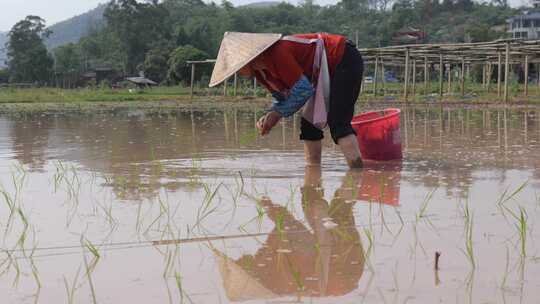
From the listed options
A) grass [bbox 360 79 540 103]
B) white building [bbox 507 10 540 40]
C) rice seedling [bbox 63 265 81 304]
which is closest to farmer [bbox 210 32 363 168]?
rice seedling [bbox 63 265 81 304]

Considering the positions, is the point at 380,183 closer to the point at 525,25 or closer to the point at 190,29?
the point at 190,29

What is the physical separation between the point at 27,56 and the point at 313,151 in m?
57.4

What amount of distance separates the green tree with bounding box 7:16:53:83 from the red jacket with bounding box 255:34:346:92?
56942 mm

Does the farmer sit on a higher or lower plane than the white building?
lower

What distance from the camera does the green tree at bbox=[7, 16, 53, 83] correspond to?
194 feet

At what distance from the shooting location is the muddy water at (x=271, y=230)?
2.41m

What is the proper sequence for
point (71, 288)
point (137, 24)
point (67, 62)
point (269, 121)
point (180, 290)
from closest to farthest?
point (180, 290) → point (71, 288) → point (269, 121) → point (137, 24) → point (67, 62)

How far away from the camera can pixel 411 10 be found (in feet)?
309

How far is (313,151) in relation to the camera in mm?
5781

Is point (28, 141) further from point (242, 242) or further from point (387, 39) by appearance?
point (387, 39)

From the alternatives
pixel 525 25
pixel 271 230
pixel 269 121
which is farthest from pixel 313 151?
pixel 525 25

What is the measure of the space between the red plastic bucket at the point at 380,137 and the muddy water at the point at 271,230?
0.61 feet

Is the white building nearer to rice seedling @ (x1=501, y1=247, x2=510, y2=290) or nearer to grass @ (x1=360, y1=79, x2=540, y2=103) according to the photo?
grass @ (x1=360, y1=79, x2=540, y2=103)

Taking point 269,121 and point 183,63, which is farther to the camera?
point 183,63
